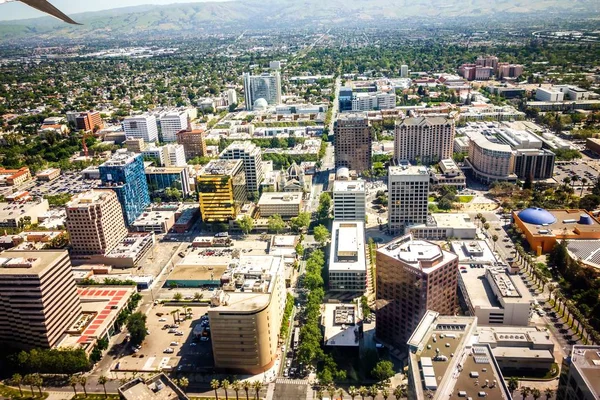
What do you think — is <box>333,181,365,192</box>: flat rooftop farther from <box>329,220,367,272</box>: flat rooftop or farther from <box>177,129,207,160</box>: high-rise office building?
<box>177,129,207,160</box>: high-rise office building

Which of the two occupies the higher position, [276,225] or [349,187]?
[349,187]

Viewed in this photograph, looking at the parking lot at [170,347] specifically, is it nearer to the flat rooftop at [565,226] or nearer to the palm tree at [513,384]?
the palm tree at [513,384]

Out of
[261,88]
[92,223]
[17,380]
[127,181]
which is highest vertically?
[261,88]

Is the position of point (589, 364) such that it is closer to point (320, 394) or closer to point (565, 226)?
point (320, 394)

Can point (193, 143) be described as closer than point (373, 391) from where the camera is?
No

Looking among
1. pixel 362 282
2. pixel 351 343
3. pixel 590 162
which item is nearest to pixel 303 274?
pixel 362 282

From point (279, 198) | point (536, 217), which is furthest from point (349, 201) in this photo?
point (536, 217)

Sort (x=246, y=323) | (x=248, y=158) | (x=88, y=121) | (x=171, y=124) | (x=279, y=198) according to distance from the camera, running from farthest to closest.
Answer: (x=88, y=121), (x=171, y=124), (x=248, y=158), (x=279, y=198), (x=246, y=323)
